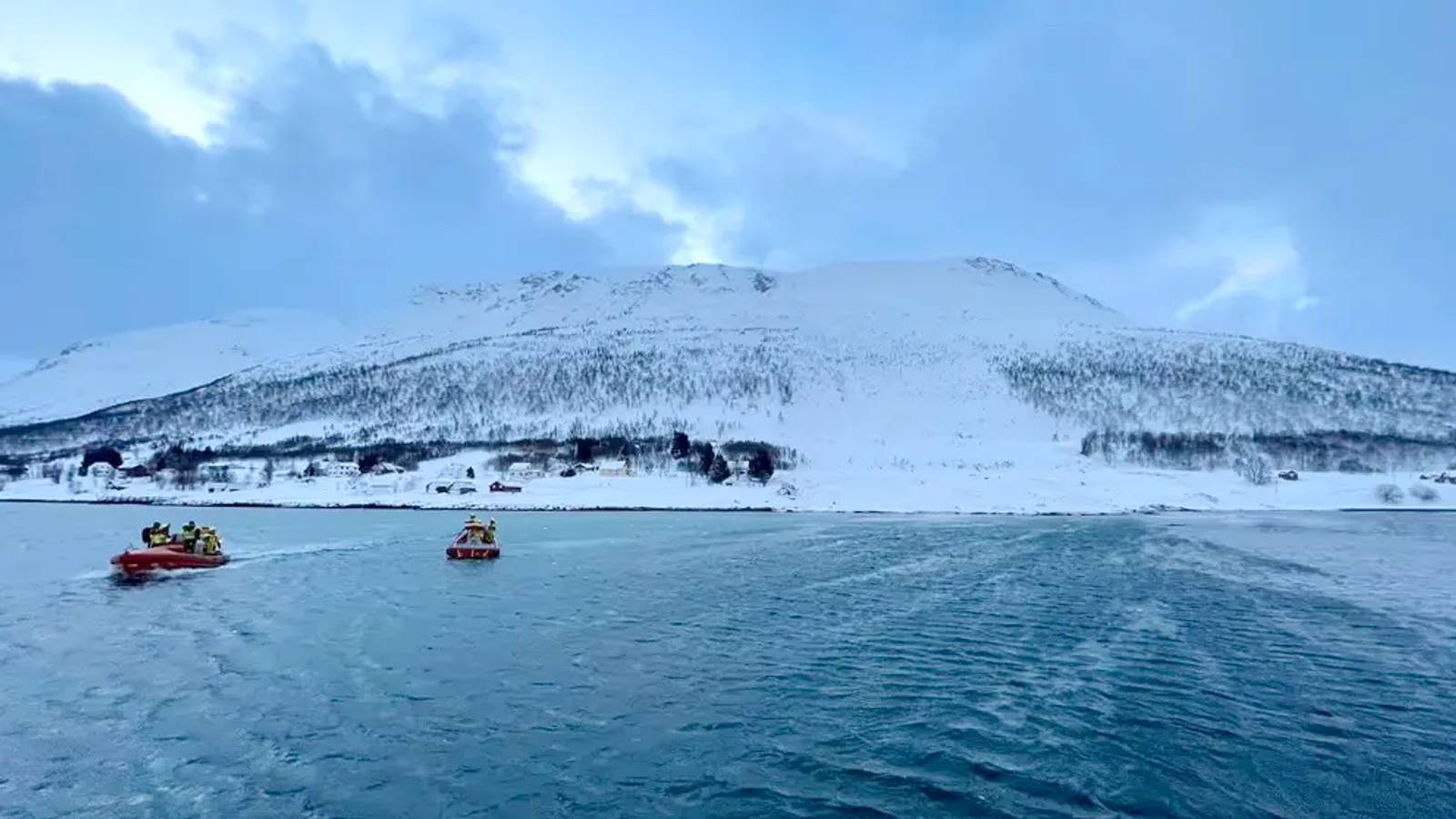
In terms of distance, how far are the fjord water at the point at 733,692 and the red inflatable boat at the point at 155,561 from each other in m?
0.73

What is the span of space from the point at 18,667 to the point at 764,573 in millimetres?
20563

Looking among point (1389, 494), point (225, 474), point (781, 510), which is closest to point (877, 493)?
point (781, 510)

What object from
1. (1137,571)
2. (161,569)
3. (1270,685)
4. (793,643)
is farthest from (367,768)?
(1137,571)

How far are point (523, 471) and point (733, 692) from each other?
8741 centimetres

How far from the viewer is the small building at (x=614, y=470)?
319ft

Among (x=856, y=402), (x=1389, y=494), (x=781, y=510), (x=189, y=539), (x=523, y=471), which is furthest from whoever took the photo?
(x=856, y=402)

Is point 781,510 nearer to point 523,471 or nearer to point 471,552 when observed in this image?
point 523,471

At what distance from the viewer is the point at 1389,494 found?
82.7m

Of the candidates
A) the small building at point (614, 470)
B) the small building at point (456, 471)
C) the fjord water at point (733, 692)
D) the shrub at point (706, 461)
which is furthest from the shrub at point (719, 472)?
the fjord water at point (733, 692)

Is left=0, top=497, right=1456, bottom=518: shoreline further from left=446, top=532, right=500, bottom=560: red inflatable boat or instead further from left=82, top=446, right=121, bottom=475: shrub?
left=82, top=446, right=121, bottom=475: shrub

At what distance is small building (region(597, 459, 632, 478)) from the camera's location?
97.2 meters

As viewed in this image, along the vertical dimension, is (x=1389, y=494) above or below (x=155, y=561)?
above

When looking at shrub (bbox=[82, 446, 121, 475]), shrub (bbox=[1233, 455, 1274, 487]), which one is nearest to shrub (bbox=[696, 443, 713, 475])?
shrub (bbox=[1233, 455, 1274, 487])

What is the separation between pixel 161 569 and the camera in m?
31.8
